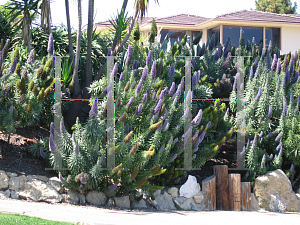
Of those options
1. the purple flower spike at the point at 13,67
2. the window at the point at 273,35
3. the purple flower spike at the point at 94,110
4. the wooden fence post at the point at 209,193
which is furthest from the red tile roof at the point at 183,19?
the purple flower spike at the point at 94,110

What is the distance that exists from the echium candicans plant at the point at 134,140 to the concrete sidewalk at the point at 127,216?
0.44 m

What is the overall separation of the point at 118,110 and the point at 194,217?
7.48 ft

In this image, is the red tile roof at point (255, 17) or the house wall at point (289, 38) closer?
the red tile roof at point (255, 17)

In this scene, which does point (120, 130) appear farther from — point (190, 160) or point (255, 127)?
point (255, 127)

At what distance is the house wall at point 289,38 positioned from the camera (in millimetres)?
18859

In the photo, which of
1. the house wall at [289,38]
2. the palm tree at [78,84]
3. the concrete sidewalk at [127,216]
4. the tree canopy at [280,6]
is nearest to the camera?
the concrete sidewalk at [127,216]

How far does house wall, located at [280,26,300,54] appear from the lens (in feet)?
61.9

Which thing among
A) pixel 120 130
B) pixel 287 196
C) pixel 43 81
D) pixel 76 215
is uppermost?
pixel 43 81

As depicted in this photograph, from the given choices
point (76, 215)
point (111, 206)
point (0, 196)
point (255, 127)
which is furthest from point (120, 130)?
point (255, 127)

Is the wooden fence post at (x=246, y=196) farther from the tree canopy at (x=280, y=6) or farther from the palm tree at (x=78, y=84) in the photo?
the tree canopy at (x=280, y=6)

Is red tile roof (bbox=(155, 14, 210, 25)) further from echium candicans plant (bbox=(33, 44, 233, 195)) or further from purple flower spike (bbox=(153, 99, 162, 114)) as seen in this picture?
purple flower spike (bbox=(153, 99, 162, 114))

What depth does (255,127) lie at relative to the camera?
762 cm

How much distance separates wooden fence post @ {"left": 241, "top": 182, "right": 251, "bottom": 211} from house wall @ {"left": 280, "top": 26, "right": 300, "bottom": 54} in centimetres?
1413

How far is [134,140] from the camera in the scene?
586 cm
